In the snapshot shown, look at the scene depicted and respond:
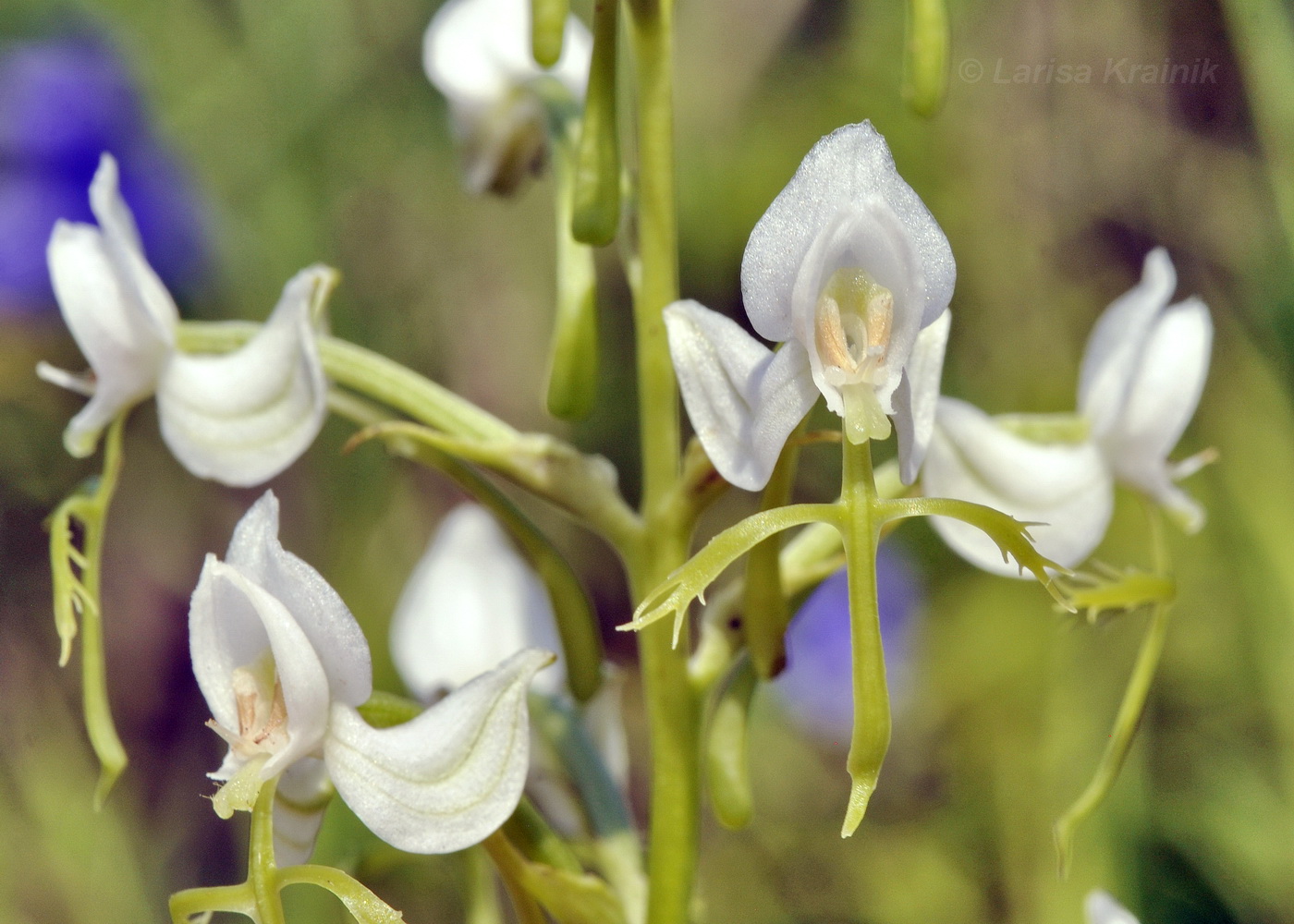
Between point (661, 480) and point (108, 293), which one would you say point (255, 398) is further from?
point (661, 480)

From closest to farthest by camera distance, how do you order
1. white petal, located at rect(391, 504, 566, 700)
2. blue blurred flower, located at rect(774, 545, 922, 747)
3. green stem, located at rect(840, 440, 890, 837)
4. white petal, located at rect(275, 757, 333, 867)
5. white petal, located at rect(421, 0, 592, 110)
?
1. green stem, located at rect(840, 440, 890, 837)
2. white petal, located at rect(275, 757, 333, 867)
3. white petal, located at rect(421, 0, 592, 110)
4. white petal, located at rect(391, 504, 566, 700)
5. blue blurred flower, located at rect(774, 545, 922, 747)

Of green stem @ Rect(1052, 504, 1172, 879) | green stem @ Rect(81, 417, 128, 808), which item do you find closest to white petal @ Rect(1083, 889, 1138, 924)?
green stem @ Rect(1052, 504, 1172, 879)

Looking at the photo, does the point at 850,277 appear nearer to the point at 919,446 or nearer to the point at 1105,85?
the point at 919,446

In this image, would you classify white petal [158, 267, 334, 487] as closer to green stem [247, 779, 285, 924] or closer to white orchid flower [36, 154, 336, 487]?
white orchid flower [36, 154, 336, 487]

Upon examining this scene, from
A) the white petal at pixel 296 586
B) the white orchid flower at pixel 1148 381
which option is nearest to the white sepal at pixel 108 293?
the white petal at pixel 296 586

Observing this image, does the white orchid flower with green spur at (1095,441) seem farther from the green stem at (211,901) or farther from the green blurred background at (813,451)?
the green blurred background at (813,451)

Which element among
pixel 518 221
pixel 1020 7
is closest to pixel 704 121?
pixel 518 221
